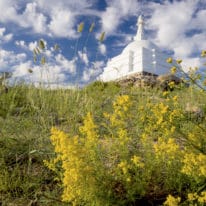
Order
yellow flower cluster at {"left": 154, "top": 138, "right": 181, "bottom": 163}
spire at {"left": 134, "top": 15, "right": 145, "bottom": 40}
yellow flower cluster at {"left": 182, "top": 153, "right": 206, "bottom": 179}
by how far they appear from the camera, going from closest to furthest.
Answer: yellow flower cluster at {"left": 182, "top": 153, "right": 206, "bottom": 179}
yellow flower cluster at {"left": 154, "top": 138, "right": 181, "bottom": 163}
spire at {"left": 134, "top": 15, "right": 145, "bottom": 40}

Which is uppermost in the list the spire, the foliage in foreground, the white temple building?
the spire

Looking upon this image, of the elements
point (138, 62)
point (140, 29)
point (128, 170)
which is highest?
point (140, 29)

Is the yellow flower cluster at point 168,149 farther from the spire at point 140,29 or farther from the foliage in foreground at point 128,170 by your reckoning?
the spire at point 140,29

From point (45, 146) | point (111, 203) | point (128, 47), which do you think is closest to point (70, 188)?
A: point (111, 203)

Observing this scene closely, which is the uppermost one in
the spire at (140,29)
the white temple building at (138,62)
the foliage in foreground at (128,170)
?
the spire at (140,29)

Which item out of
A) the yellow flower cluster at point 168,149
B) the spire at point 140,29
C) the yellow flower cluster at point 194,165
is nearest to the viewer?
the yellow flower cluster at point 194,165

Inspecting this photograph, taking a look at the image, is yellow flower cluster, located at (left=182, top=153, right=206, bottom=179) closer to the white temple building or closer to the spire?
the white temple building

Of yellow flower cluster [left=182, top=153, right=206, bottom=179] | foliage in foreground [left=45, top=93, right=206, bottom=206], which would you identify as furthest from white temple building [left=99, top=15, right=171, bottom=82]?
yellow flower cluster [left=182, top=153, right=206, bottom=179]

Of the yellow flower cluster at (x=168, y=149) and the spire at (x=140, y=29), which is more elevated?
the spire at (x=140, y=29)

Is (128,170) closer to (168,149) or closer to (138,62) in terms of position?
(168,149)

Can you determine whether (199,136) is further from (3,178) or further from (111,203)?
(3,178)

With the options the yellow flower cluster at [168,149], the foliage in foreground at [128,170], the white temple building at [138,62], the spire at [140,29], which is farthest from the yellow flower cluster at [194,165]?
the spire at [140,29]

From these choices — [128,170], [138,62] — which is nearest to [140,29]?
[138,62]

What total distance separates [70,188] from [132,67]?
50.7 feet
